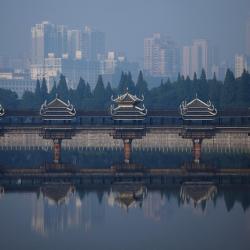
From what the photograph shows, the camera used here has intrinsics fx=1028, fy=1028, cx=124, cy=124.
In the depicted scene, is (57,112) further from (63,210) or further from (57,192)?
(63,210)

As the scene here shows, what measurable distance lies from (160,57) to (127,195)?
14929cm

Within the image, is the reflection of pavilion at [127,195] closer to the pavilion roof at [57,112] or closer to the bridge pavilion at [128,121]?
the bridge pavilion at [128,121]

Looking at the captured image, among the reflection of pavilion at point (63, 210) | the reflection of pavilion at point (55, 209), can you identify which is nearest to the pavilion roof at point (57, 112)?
the reflection of pavilion at point (55, 209)

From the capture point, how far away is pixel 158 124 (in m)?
56.4

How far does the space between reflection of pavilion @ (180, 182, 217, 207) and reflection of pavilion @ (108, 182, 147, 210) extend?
186cm

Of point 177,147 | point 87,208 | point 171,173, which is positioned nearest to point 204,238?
point 87,208

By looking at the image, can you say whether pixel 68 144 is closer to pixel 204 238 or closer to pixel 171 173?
pixel 171 173

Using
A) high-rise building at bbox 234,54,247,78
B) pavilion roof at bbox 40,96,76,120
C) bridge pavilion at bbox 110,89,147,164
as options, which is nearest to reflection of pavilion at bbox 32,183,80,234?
pavilion roof at bbox 40,96,76,120

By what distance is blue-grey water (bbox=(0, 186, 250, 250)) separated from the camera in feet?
121

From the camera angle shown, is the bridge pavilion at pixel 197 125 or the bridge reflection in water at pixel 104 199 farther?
the bridge pavilion at pixel 197 125

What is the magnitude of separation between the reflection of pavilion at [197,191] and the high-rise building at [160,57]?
13940 cm

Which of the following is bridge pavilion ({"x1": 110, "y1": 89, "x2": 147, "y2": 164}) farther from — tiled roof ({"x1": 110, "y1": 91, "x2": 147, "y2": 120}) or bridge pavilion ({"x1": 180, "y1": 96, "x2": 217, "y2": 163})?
bridge pavilion ({"x1": 180, "y1": 96, "x2": 217, "y2": 163})

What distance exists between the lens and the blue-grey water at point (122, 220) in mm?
36875

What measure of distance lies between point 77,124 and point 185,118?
6.02 meters
